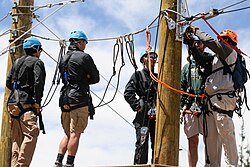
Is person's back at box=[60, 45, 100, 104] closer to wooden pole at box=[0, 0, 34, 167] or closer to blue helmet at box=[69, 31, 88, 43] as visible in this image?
blue helmet at box=[69, 31, 88, 43]

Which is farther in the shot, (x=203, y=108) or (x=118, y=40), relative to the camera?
(x=118, y=40)

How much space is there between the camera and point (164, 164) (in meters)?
6.31

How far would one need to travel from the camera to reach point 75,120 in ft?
23.8

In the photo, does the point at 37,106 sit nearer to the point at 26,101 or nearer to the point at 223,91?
the point at 26,101

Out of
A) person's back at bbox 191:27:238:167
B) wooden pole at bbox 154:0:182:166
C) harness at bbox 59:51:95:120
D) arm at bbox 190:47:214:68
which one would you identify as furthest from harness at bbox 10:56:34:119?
person's back at bbox 191:27:238:167

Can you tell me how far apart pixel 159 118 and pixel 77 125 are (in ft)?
4.32

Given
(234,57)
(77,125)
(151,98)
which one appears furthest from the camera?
(151,98)

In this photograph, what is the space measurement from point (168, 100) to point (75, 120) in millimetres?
1447

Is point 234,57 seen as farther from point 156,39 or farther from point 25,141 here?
point 25,141

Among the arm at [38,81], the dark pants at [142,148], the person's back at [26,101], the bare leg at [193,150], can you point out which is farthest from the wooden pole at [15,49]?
the bare leg at [193,150]

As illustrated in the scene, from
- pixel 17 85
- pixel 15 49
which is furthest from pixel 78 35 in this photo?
pixel 15 49

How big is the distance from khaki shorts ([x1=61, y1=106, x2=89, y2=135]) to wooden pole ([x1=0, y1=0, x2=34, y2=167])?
8.06ft

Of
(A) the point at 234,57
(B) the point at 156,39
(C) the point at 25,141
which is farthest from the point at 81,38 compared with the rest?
(A) the point at 234,57

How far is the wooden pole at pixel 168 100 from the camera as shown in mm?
6344
